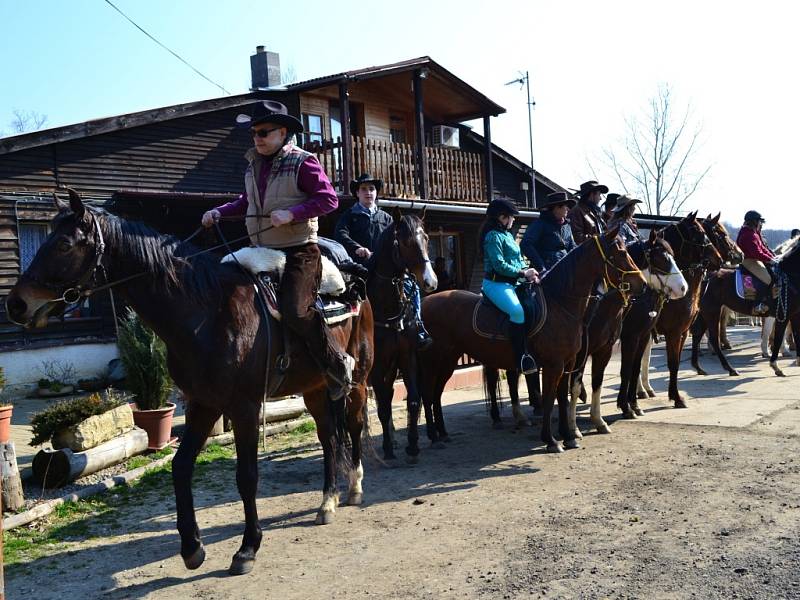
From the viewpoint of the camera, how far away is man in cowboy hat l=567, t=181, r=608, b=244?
364 inches

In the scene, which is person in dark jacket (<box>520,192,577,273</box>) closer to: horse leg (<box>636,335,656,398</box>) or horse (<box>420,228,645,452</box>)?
horse (<box>420,228,645,452</box>)

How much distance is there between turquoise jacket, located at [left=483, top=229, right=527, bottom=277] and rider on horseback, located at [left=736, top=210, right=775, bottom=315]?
737 centimetres

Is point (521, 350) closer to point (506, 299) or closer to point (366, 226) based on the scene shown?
point (506, 299)

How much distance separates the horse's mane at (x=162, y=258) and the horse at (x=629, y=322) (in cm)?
495

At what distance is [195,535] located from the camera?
470cm

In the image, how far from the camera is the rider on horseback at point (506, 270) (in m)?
7.84

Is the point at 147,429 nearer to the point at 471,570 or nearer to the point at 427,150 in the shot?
the point at 471,570

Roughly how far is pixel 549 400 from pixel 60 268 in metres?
5.20

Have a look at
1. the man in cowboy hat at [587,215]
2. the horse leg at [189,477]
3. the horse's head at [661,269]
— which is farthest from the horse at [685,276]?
the horse leg at [189,477]

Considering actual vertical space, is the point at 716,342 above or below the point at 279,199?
below

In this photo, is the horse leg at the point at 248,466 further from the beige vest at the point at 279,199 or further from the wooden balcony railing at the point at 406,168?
the wooden balcony railing at the point at 406,168

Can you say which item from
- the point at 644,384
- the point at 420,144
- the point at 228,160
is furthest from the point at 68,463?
the point at 420,144

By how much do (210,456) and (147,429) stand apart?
29.9 inches

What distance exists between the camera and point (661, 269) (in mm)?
9141
